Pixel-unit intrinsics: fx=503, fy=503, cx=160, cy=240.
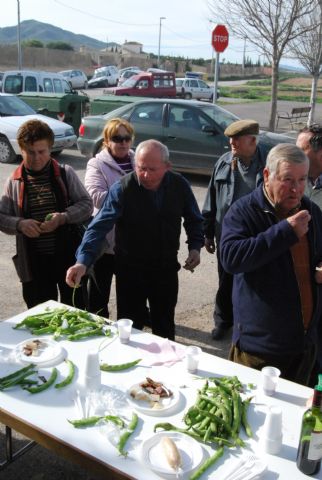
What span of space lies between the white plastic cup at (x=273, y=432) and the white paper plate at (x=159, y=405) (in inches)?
16.8

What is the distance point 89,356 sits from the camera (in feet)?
7.42

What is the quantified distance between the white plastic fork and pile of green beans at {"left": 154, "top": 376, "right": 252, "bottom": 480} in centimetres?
8

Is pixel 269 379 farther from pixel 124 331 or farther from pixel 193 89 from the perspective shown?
pixel 193 89

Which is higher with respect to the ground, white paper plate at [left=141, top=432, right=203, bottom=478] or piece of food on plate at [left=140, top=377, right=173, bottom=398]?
piece of food on plate at [left=140, top=377, right=173, bottom=398]

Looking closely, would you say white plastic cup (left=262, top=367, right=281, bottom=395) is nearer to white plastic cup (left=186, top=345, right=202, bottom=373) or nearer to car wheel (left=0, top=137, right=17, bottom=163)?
white plastic cup (left=186, top=345, right=202, bottom=373)

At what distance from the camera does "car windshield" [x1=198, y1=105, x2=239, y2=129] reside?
31.6ft

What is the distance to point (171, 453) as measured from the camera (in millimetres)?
1845

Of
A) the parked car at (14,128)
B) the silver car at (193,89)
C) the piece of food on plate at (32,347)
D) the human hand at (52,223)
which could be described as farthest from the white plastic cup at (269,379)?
the silver car at (193,89)

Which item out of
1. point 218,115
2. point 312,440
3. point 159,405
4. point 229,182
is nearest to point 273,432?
point 312,440

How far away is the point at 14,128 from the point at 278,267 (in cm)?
999

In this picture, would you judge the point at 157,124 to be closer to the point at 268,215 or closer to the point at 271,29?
the point at 271,29

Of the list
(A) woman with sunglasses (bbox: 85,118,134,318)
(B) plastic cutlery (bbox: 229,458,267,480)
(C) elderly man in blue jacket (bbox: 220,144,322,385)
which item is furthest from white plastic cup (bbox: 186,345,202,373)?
(A) woman with sunglasses (bbox: 85,118,134,318)

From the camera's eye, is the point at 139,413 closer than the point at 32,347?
Yes

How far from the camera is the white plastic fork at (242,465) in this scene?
5.87ft
